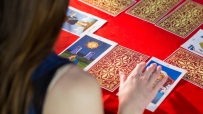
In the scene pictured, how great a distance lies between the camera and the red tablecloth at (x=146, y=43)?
115cm

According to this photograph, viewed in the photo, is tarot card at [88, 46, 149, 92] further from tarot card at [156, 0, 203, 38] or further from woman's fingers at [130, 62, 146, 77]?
tarot card at [156, 0, 203, 38]

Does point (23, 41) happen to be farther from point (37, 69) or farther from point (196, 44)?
point (196, 44)

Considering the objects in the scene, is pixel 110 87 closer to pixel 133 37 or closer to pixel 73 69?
pixel 133 37

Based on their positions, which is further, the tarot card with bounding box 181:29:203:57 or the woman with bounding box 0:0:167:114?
the tarot card with bounding box 181:29:203:57

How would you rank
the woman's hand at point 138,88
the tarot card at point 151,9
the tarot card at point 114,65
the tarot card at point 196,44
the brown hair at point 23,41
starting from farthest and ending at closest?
the tarot card at point 151,9 → the tarot card at point 196,44 → the tarot card at point 114,65 → the woman's hand at point 138,88 → the brown hair at point 23,41

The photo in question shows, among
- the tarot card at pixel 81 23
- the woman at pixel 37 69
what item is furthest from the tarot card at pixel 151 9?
the woman at pixel 37 69

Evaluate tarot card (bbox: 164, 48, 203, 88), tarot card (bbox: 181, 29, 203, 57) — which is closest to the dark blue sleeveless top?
tarot card (bbox: 164, 48, 203, 88)

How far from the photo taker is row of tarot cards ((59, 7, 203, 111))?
123 cm

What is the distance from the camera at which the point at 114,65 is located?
127 cm

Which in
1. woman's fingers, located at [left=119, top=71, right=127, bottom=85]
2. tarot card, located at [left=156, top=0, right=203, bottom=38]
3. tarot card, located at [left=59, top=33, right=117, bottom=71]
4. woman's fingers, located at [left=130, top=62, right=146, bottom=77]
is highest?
tarot card, located at [left=156, top=0, right=203, bottom=38]

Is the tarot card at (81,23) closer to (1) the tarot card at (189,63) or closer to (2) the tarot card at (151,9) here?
(2) the tarot card at (151,9)

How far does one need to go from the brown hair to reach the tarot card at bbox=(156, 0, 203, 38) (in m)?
0.73

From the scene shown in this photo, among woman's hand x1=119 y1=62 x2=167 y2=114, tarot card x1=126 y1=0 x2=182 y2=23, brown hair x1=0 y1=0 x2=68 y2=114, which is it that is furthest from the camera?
tarot card x1=126 y1=0 x2=182 y2=23

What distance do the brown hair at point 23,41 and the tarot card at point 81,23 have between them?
2.03 feet
